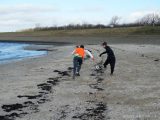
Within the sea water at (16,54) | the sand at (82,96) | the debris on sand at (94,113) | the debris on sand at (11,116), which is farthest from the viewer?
the sea water at (16,54)

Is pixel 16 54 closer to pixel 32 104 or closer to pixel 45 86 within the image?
pixel 45 86

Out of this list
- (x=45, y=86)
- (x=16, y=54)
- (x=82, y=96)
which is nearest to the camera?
(x=82, y=96)

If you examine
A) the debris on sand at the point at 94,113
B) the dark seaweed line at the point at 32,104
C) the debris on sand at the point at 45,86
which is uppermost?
the debris on sand at the point at 94,113

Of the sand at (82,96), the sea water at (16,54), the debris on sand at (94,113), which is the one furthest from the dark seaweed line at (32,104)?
the sea water at (16,54)

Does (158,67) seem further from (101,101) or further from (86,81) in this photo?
(101,101)

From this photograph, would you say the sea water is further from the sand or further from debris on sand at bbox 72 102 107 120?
debris on sand at bbox 72 102 107 120

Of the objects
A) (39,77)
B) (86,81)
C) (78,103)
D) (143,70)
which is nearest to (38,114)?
(78,103)

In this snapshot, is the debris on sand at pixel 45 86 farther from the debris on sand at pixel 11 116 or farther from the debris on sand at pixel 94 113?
the debris on sand at pixel 11 116

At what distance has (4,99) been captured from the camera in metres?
15.8

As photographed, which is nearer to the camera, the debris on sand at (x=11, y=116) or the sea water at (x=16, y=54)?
the debris on sand at (x=11, y=116)

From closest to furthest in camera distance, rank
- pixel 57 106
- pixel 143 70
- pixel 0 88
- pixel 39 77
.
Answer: pixel 57 106 < pixel 0 88 < pixel 39 77 < pixel 143 70

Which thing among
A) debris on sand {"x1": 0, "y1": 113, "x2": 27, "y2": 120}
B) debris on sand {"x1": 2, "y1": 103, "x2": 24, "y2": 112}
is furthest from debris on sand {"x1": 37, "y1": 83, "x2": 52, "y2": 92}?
debris on sand {"x1": 0, "y1": 113, "x2": 27, "y2": 120}

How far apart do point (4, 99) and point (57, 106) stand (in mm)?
2409

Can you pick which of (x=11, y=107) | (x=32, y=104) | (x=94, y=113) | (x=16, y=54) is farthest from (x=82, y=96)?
(x=16, y=54)
